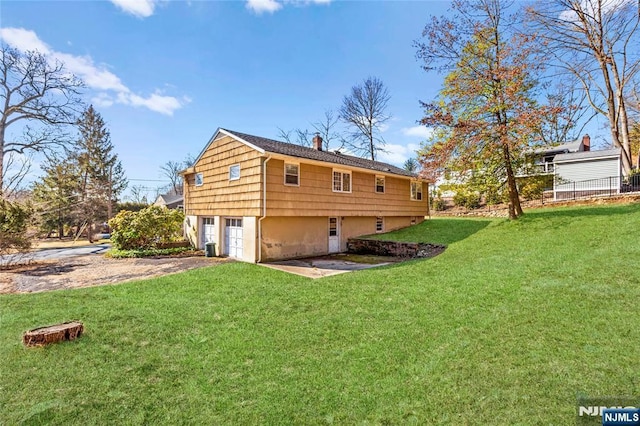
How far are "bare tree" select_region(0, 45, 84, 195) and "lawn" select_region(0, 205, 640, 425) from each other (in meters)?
17.8

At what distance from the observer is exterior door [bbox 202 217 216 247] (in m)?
15.6

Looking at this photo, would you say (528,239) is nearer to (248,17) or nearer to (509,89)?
(509,89)

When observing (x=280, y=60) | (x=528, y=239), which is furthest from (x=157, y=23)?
(x=528, y=239)

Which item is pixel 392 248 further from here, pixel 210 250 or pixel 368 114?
pixel 368 114

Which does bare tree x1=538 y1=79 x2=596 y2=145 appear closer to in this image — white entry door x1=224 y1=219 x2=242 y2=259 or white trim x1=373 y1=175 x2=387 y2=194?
white trim x1=373 y1=175 x2=387 y2=194

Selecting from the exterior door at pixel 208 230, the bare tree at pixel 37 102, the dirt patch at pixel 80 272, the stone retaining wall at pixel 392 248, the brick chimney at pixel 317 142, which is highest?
the bare tree at pixel 37 102

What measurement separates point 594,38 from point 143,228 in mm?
28193

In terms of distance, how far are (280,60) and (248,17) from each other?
393cm

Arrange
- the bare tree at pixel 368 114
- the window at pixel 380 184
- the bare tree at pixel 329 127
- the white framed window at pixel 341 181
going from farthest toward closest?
1. the bare tree at pixel 329 127
2. the bare tree at pixel 368 114
3. the window at pixel 380 184
4. the white framed window at pixel 341 181

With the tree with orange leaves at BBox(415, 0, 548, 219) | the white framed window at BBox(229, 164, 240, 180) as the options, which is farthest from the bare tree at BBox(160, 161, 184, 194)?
the tree with orange leaves at BBox(415, 0, 548, 219)

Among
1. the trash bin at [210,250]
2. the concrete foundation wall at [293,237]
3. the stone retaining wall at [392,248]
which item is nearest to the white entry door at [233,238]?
the trash bin at [210,250]

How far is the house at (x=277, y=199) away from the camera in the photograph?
40.4ft

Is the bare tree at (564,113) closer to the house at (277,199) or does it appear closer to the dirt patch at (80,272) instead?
the house at (277,199)

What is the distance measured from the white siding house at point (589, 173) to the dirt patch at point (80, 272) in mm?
25675
